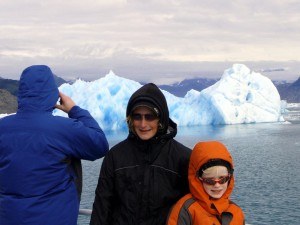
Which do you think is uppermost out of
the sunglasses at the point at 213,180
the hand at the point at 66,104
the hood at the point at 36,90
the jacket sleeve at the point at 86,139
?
the hood at the point at 36,90

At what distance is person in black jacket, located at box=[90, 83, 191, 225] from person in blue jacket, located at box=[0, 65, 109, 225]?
7.8 inches

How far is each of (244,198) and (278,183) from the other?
3119mm

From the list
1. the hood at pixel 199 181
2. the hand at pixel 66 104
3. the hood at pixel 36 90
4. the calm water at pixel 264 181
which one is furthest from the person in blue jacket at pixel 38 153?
the calm water at pixel 264 181

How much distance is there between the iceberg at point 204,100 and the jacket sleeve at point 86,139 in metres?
34.5

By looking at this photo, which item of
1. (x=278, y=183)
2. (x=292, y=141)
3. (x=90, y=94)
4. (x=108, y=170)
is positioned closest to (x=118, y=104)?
(x=90, y=94)

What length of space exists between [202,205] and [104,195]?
55 centimetres

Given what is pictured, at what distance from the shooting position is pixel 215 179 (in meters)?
2.09

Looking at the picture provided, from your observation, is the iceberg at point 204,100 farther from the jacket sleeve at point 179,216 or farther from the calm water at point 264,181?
→ the jacket sleeve at point 179,216

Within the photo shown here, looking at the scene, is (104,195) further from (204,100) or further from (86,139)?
(204,100)

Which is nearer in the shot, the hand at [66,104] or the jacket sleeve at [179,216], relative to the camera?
the jacket sleeve at [179,216]

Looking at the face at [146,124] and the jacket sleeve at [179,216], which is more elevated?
the face at [146,124]

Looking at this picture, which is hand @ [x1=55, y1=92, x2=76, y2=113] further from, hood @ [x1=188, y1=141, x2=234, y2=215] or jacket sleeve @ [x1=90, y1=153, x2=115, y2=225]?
hood @ [x1=188, y1=141, x2=234, y2=215]

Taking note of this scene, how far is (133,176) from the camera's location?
220cm

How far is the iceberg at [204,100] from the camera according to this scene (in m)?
37.4
